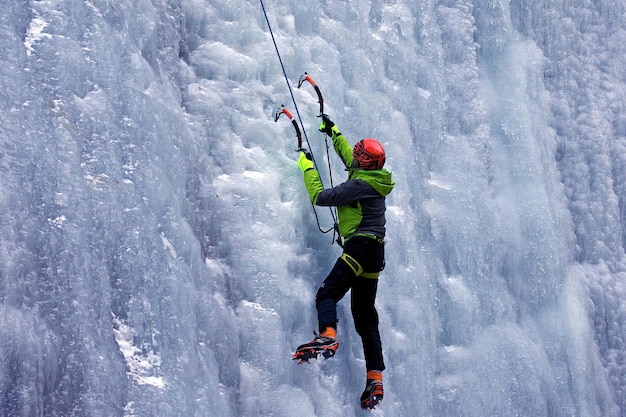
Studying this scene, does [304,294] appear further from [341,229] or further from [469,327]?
[469,327]

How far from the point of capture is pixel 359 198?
411cm

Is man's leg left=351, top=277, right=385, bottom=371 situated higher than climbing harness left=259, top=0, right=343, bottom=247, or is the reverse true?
climbing harness left=259, top=0, right=343, bottom=247

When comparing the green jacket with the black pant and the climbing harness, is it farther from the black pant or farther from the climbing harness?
the climbing harness

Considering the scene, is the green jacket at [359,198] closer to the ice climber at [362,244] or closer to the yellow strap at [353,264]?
the ice climber at [362,244]

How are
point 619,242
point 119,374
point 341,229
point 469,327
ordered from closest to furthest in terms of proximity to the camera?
1. point 119,374
2. point 341,229
3. point 469,327
4. point 619,242

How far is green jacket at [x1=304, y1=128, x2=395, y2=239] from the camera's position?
4098 millimetres

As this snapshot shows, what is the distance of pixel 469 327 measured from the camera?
517 centimetres

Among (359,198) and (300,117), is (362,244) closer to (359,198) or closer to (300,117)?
(359,198)

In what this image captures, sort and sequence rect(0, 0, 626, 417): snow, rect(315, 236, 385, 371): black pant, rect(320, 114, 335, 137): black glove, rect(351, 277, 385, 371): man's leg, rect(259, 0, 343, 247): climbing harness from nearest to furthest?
1. rect(0, 0, 626, 417): snow
2. rect(315, 236, 385, 371): black pant
3. rect(351, 277, 385, 371): man's leg
4. rect(259, 0, 343, 247): climbing harness
5. rect(320, 114, 335, 137): black glove

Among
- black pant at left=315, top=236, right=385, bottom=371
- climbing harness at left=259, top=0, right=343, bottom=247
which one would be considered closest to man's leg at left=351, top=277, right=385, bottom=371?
black pant at left=315, top=236, right=385, bottom=371

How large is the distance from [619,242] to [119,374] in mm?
4480

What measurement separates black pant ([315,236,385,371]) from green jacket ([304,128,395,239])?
3.2 inches

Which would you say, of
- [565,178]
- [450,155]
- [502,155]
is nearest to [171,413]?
[450,155]

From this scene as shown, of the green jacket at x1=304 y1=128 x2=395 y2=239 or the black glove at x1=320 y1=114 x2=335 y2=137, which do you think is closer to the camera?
the green jacket at x1=304 y1=128 x2=395 y2=239
